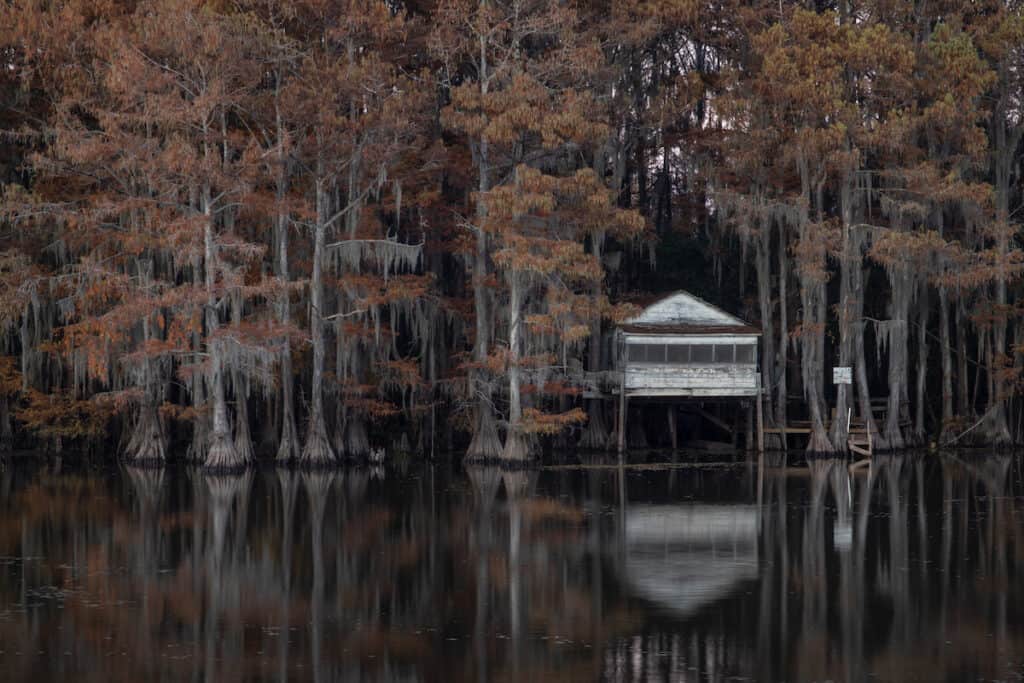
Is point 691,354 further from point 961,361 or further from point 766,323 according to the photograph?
point 961,361

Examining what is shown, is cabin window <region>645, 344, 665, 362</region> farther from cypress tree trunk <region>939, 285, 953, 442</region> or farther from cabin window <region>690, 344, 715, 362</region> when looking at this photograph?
cypress tree trunk <region>939, 285, 953, 442</region>

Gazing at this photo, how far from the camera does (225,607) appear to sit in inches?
710

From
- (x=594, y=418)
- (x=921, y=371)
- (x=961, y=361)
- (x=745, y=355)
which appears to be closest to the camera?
(x=745, y=355)

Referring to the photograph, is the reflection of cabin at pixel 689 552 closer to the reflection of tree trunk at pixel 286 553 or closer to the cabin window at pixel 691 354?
the reflection of tree trunk at pixel 286 553

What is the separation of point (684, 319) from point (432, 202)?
23.6 feet

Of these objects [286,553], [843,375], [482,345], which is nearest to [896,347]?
[843,375]

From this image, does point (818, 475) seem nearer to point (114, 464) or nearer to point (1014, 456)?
point (1014, 456)

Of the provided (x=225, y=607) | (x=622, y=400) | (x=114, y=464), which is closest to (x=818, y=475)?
(x=622, y=400)

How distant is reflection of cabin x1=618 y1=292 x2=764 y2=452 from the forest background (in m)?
1.27

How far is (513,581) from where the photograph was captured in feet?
64.7

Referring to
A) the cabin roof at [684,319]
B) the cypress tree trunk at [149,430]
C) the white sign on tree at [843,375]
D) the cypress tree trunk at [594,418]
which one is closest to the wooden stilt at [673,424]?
the cypress tree trunk at [594,418]

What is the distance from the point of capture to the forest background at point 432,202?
35.3 metres

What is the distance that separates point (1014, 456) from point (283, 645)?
28168mm

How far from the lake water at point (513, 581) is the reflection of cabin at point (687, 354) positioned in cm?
842
